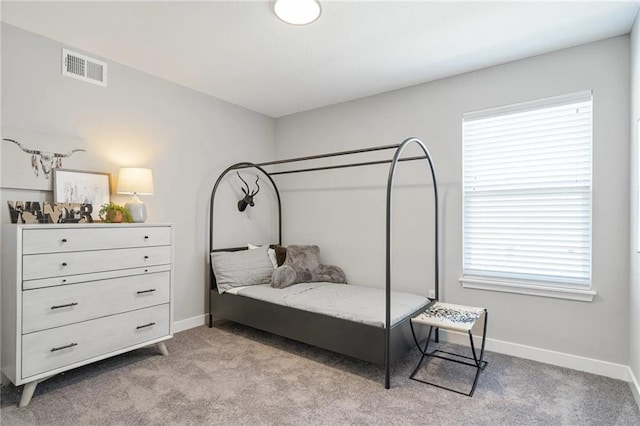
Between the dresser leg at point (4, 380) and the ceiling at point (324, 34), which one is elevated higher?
the ceiling at point (324, 34)

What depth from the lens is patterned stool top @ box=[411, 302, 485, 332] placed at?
→ 232 centimetres

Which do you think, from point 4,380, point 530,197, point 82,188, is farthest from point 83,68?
point 530,197

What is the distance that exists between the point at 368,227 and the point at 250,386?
1968mm

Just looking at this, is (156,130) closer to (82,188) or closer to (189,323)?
(82,188)

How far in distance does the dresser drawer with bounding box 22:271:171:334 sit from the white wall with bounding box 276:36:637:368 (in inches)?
75.6

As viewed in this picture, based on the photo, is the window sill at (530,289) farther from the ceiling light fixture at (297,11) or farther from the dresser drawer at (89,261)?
the dresser drawer at (89,261)

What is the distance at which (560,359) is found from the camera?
2625 mm

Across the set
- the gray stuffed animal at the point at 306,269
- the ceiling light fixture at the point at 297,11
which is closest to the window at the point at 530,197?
the gray stuffed animal at the point at 306,269

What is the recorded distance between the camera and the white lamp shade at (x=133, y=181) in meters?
2.77

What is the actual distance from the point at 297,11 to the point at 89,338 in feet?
8.56

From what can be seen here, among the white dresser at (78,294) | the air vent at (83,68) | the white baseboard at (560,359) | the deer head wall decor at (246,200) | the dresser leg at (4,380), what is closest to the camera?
the white dresser at (78,294)

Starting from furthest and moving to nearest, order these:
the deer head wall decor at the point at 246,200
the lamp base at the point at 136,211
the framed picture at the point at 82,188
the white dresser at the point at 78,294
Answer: the deer head wall decor at the point at 246,200 → the lamp base at the point at 136,211 → the framed picture at the point at 82,188 → the white dresser at the point at 78,294

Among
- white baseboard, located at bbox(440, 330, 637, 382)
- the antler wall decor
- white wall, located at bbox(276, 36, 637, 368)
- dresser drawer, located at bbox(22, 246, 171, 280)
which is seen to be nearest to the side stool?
white baseboard, located at bbox(440, 330, 637, 382)

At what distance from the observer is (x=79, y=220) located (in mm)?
2588
